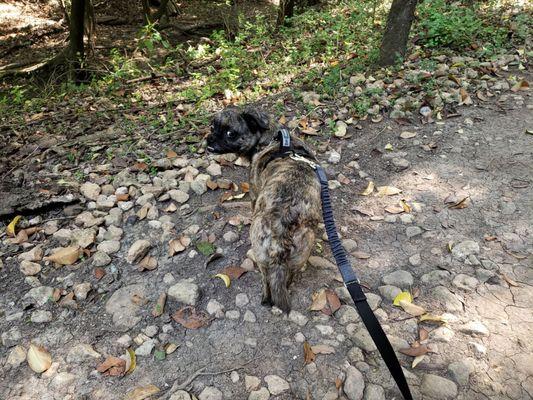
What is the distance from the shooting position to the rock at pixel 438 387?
2.67 m

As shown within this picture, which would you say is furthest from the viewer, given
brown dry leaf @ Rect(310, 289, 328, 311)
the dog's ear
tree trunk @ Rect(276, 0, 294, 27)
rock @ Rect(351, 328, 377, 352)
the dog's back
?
tree trunk @ Rect(276, 0, 294, 27)

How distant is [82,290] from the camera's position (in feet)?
11.8

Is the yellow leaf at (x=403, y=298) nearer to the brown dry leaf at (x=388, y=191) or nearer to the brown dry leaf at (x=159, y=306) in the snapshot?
the brown dry leaf at (x=388, y=191)

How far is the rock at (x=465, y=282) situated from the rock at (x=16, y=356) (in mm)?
3757

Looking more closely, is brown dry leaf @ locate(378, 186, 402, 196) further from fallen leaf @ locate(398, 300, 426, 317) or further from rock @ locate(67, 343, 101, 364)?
rock @ locate(67, 343, 101, 364)

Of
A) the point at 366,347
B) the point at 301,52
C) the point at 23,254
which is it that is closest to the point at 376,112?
the point at 301,52

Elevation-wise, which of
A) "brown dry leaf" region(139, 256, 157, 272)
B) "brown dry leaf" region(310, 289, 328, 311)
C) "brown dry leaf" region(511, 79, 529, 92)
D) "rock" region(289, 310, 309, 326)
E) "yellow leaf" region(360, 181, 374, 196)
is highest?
"brown dry leaf" region(511, 79, 529, 92)

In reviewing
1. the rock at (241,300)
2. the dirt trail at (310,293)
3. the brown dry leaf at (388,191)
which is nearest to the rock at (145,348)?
the dirt trail at (310,293)

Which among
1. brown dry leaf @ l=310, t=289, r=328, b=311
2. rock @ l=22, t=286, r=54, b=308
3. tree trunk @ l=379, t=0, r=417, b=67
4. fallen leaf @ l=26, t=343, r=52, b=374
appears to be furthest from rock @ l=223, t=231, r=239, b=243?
tree trunk @ l=379, t=0, r=417, b=67

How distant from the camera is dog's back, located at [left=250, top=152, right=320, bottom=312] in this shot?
10.4 ft

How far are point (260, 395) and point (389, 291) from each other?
4.84ft

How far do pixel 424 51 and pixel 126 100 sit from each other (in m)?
5.62

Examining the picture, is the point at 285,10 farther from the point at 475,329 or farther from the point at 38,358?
the point at 38,358

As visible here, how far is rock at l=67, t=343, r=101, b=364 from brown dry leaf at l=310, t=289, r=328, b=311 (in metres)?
1.87
